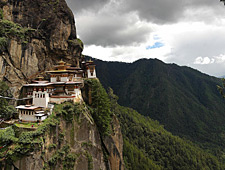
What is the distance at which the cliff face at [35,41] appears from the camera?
30.2 meters

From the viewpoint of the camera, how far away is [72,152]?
88.4ft

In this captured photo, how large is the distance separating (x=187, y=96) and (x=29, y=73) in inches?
7083

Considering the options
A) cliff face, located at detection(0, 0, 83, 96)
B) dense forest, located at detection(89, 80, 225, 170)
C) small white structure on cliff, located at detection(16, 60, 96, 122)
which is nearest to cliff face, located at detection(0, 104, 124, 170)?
small white structure on cliff, located at detection(16, 60, 96, 122)

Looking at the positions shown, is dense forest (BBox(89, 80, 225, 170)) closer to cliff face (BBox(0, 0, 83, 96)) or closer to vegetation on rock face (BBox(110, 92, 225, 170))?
vegetation on rock face (BBox(110, 92, 225, 170))

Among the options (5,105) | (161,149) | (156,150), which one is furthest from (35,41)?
(161,149)

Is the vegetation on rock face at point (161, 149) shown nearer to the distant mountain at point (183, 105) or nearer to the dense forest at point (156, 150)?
the dense forest at point (156, 150)

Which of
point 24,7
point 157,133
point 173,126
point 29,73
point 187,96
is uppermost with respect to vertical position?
point 24,7

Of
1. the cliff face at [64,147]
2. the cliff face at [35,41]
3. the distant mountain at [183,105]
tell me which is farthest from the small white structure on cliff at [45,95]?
the distant mountain at [183,105]

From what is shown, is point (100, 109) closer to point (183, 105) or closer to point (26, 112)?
point (26, 112)

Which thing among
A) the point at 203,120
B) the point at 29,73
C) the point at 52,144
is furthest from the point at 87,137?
the point at 203,120

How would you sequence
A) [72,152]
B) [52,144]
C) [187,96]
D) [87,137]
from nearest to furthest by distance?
[52,144] → [72,152] → [87,137] → [187,96]

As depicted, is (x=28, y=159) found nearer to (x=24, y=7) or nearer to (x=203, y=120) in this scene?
(x=24, y=7)

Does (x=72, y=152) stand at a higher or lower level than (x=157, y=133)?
higher

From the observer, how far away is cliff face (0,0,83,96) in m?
30.2
